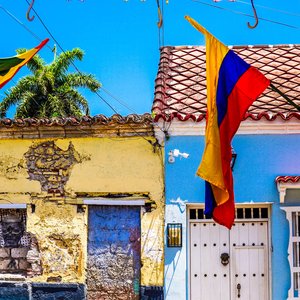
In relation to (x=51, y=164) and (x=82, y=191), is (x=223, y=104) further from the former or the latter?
(x=51, y=164)

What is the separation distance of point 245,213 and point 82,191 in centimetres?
256

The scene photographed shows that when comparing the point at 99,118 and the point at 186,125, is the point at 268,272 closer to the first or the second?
the point at 186,125

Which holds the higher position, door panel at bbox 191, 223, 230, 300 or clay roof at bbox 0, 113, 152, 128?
clay roof at bbox 0, 113, 152, 128

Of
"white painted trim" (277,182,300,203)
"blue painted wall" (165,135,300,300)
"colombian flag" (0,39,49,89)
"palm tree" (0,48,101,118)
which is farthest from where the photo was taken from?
"palm tree" (0,48,101,118)

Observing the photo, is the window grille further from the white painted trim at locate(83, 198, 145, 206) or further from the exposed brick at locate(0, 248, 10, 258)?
the exposed brick at locate(0, 248, 10, 258)

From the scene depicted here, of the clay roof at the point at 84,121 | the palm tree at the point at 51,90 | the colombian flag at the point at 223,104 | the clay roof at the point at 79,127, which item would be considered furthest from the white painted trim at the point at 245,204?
the palm tree at the point at 51,90

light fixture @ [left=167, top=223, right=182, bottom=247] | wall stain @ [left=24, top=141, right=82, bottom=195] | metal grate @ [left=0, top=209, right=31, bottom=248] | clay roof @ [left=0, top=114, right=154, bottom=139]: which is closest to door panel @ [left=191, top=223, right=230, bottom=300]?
light fixture @ [left=167, top=223, right=182, bottom=247]

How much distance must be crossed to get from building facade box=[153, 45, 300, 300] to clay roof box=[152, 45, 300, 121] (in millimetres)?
71

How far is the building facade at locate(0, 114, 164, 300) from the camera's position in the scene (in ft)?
32.7

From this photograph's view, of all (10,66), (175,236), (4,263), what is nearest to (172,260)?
(175,236)

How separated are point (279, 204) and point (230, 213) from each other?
198 cm

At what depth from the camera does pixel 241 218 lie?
10008mm

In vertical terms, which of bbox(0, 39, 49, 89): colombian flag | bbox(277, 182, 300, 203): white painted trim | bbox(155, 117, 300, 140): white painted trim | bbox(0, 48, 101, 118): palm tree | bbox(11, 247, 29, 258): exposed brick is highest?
bbox(0, 48, 101, 118): palm tree

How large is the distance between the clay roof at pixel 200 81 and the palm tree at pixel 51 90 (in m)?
13.5
